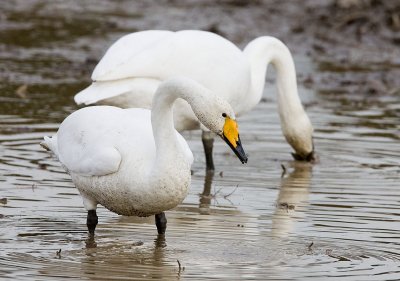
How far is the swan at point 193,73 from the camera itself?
926cm

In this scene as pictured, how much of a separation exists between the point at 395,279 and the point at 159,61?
11.9 ft

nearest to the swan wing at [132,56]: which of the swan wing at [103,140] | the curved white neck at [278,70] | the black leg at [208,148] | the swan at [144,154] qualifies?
the black leg at [208,148]

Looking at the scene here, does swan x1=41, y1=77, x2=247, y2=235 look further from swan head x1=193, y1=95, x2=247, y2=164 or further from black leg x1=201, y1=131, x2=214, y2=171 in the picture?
black leg x1=201, y1=131, x2=214, y2=171

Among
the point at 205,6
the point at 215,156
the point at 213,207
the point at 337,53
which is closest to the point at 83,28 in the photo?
the point at 205,6

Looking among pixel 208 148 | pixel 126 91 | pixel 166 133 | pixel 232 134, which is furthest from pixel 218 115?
pixel 208 148

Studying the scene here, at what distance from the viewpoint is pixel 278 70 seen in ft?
36.1

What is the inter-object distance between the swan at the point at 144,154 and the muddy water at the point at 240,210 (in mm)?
326

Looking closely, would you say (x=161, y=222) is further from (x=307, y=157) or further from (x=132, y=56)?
(x=307, y=157)

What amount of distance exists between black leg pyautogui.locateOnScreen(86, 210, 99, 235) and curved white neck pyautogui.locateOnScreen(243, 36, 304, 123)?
137 inches

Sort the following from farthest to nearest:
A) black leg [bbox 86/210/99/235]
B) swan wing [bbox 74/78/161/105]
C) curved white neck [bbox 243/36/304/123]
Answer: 1. curved white neck [bbox 243/36/304/123]
2. swan wing [bbox 74/78/161/105]
3. black leg [bbox 86/210/99/235]

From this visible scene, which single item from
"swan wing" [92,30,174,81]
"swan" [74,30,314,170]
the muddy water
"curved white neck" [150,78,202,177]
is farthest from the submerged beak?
"swan wing" [92,30,174,81]

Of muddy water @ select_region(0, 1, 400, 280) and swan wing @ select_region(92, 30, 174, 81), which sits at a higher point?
swan wing @ select_region(92, 30, 174, 81)

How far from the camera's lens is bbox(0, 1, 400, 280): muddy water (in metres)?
6.64

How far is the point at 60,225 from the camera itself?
7.60 m
